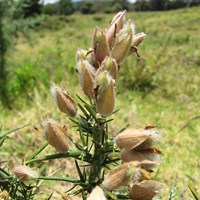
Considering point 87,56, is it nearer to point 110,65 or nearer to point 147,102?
point 110,65

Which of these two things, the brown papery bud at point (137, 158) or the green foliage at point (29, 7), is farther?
the green foliage at point (29, 7)

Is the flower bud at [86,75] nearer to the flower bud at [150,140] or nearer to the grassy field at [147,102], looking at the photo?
the flower bud at [150,140]

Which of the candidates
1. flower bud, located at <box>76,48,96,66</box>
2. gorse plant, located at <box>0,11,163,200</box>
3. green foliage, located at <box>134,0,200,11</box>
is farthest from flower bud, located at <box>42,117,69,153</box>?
green foliage, located at <box>134,0,200,11</box>

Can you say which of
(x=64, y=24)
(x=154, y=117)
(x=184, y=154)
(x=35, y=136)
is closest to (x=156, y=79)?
(x=154, y=117)

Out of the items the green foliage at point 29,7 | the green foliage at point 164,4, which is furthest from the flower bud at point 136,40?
the green foliage at point 164,4

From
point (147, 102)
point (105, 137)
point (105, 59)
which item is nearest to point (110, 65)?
point (105, 59)

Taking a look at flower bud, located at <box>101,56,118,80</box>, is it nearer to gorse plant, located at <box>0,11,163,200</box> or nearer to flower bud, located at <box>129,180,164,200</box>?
gorse plant, located at <box>0,11,163,200</box>

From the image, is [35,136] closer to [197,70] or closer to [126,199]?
[126,199]

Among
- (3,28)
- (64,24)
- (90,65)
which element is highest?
(90,65)
